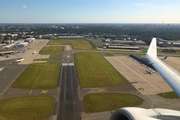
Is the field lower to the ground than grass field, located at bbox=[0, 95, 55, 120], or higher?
higher

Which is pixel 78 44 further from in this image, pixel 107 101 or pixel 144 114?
pixel 144 114

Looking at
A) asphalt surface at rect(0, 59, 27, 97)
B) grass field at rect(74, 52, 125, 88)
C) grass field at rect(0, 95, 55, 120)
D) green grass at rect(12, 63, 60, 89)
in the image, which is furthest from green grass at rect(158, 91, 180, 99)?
asphalt surface at rect(0, 59, 27, 97)

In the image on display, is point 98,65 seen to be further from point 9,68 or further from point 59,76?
point 9,68

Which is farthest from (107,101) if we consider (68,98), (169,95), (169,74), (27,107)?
(169,74)

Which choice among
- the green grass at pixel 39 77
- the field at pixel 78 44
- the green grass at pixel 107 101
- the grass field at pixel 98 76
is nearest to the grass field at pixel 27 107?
the green grass at pixel 39 77

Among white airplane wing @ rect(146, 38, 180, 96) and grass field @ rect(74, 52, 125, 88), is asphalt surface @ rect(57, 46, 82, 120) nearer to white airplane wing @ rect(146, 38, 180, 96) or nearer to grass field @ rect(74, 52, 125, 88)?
grass field @ rect(74, 52, 125, 88)

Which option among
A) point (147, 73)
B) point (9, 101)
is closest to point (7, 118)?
point (9, 101)
